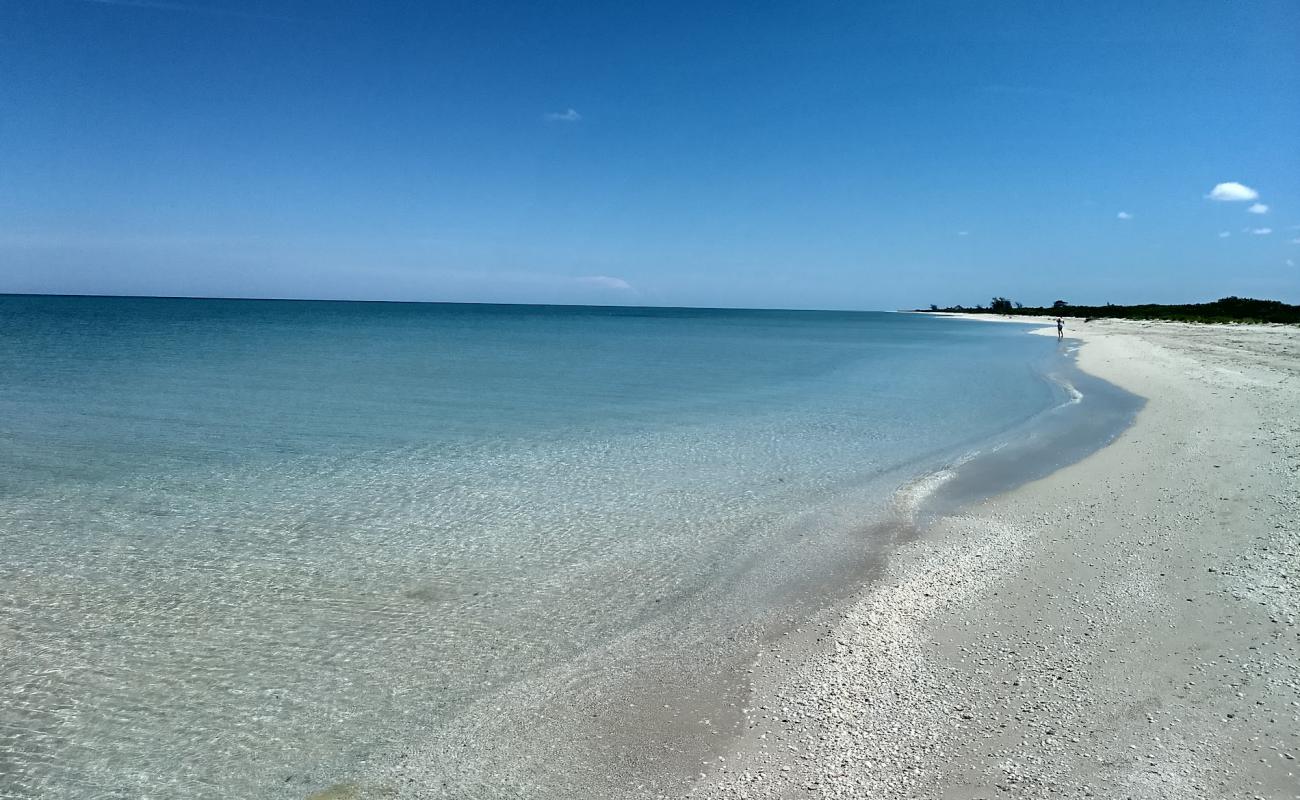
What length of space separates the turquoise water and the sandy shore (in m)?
1.04

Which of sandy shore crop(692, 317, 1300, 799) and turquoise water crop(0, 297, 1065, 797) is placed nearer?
sandy shore crop(692, 317, 1300, 799)

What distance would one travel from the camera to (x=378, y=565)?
305 inches

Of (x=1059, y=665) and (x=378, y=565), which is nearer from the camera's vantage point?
(x=1059, y=665)

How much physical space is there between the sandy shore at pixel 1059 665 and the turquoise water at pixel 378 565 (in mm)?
1043

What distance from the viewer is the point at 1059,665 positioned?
5359 mm

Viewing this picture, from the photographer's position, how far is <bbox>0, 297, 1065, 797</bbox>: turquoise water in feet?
15.6

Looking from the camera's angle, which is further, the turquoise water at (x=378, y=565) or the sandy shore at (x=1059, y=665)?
the turquoise water at (x=378, y=565)

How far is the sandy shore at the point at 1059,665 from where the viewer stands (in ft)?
13.6

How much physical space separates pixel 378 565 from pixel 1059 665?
22.0 ft

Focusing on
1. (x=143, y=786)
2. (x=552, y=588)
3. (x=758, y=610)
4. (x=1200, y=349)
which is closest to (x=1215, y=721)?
(x=758, y=610)

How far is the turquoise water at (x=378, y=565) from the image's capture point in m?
4.75

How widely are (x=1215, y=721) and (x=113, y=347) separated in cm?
4814

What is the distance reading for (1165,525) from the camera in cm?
863

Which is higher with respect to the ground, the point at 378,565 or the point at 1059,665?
the point at 1059,665
